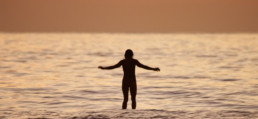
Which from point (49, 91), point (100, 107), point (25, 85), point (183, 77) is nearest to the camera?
point (100, 107)

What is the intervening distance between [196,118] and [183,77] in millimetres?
15366

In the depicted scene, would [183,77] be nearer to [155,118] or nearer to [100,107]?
[100,107]

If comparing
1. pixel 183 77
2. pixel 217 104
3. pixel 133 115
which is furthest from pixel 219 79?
pixel 133 115

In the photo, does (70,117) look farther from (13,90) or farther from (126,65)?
(13,90)

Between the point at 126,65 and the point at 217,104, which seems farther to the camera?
the point at 217,104

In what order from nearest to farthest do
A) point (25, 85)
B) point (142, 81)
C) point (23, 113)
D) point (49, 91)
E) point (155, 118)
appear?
point (155, 118)
point (23, 113)
point (49, 91)
point (25, 85)
point (142, 81)

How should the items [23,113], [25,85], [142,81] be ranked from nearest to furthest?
1. [23,113]
2. [25,85]
3. [142,81]

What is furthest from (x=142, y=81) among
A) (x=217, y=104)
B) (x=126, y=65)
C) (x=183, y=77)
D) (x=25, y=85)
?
(x=126, y=65)

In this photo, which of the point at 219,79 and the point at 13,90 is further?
the point at 219,79

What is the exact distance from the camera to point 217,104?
17.6m

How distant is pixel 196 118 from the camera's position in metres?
Result: 13.9

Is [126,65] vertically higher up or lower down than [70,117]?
higher up

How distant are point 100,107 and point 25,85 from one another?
800 centimetres

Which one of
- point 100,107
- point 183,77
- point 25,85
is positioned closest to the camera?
point 100,107
